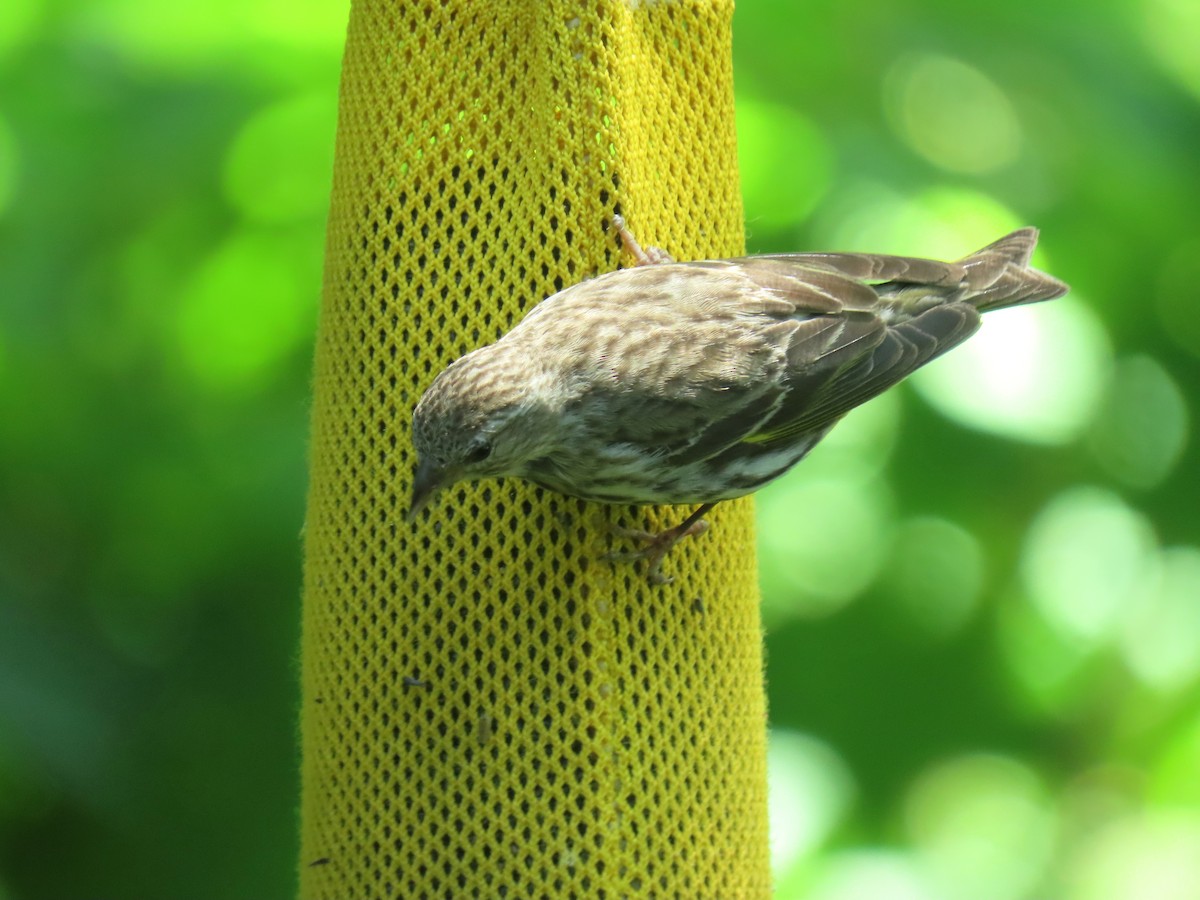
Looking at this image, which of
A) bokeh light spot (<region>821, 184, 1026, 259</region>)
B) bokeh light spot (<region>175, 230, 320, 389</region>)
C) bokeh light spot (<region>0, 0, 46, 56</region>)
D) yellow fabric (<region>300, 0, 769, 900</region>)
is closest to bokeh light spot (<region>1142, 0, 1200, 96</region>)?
bokeh light spot (<region>821, 184, 1026, 259</region>)

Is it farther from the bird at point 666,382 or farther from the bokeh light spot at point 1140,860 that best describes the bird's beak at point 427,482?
the bokeh light spot at point 1140,860

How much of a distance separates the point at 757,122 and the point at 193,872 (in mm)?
3099

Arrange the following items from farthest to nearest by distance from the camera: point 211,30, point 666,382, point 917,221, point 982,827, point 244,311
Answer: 1. point 982,827
2. point 917,221
3. point 211,30
4. point 244,311
5. point 666,382

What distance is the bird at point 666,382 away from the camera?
3.16 metres

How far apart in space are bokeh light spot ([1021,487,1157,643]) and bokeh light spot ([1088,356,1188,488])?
15 cm

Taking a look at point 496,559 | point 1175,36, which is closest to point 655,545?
point 496,559

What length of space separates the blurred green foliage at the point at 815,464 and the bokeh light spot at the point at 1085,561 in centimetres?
2

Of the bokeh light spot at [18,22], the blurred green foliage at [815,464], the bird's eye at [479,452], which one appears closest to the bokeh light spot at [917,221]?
the blurred green foliage at [815,464]

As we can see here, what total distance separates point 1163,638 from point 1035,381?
1.12 meters

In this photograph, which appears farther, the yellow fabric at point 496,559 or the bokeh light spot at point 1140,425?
the bokeh light spot at point 1140,425

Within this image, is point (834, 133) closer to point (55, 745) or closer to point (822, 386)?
point (822, 386)

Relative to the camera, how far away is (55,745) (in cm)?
424

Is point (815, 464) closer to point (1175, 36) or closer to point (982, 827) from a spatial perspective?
point (982, 827)

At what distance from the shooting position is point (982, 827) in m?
4.98
